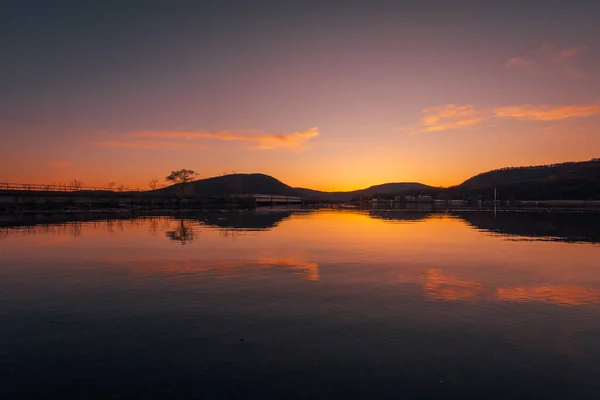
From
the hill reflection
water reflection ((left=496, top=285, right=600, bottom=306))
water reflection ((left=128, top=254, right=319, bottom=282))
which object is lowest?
water reflection ((left=496, top=285, right=600, bottom=306))

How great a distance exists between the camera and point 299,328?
13.7 metres

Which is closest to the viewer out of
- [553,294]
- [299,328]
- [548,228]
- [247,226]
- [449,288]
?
[299,328]

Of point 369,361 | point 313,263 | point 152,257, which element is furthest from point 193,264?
point 369,361

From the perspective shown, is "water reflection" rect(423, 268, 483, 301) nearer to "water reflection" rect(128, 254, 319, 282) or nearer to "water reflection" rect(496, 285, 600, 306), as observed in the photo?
"water reflection" rect(496, 285, 600, 306)

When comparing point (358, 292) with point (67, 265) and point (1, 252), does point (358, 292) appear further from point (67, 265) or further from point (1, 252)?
point (1, 252)

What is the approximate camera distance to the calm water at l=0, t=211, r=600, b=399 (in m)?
9.69

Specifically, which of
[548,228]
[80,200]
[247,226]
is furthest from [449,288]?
[80,200]

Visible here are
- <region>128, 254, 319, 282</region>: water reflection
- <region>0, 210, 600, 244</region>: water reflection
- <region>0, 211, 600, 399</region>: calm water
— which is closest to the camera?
<region>0, 211, 600, 399</region>: calm water

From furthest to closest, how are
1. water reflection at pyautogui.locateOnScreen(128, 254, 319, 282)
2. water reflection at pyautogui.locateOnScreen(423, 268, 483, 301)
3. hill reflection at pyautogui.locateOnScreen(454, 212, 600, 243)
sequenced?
hill reflection at pyautogui.locateOnScreen(454, 212, 600, 243)
water reflection at pyautogui.locateOnScreen(128, 254, 319, 282)
water reflection at pyautogui.locateOnScreen(423, 268, 483, 301)

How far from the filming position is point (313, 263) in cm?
2717

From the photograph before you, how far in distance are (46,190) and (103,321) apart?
130 m

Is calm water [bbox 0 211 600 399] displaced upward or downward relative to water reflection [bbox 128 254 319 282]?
downward

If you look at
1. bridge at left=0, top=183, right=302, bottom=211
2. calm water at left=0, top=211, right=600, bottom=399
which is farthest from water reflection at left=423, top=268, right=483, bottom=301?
bridge at left=0, top=183, right=302, bottom=211

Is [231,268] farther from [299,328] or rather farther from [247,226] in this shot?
[247,226]
